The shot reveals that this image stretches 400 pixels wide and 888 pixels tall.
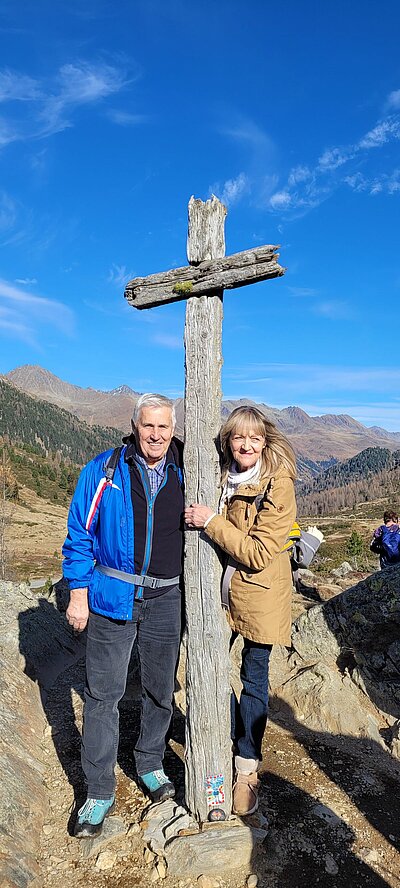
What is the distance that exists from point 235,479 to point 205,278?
1.59m

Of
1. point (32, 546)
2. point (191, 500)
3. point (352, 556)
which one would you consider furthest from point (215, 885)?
point (32, 546)

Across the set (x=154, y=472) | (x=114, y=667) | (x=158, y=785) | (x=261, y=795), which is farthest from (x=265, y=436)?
(x=261, y=795)

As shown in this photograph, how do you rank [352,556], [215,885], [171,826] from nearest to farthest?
1. [215,885]
2. [171,826]
3. [352,556]

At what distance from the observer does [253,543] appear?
4082 millimetres

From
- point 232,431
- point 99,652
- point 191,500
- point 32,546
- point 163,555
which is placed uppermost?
point 232,431

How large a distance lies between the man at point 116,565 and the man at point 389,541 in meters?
10.7

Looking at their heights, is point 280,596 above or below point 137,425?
below

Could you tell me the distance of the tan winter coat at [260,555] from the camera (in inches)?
161

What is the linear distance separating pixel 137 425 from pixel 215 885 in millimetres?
3308

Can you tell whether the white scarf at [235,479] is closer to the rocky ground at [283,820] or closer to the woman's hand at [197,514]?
the woman's hand at [197,514]

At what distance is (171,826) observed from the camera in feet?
13.9

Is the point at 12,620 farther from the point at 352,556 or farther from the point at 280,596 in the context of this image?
the point at 352,556

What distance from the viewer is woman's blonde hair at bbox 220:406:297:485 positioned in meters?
4.23

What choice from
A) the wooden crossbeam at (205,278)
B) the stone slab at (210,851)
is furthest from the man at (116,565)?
the wooden crossbeam at (205,278)
